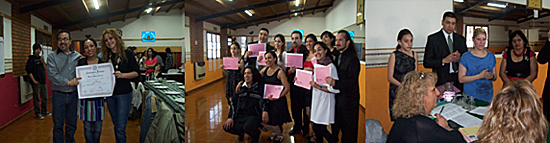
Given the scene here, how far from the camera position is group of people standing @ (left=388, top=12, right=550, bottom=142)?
1367 millimetres

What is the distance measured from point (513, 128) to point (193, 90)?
1983 millimetres

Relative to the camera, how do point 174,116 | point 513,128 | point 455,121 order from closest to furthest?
point 513,128 → point 455,121 → point 174,116

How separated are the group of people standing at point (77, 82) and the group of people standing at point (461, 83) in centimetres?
191

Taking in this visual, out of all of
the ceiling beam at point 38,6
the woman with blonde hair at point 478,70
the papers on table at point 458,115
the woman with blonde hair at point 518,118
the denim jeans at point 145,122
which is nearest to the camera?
the woman with blonde hair at point 518,118

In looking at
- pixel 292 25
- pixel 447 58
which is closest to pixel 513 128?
pixel 447 58

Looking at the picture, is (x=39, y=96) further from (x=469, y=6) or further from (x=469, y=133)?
(x=469, y=6)

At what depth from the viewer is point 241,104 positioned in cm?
209

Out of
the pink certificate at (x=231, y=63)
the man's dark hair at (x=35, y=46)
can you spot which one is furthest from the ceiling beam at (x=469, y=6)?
the man's dark hair at (x=35, y=46)

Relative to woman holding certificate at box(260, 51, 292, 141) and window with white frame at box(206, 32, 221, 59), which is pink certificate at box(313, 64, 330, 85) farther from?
window with white frame at box(206, 32, 221, 59)

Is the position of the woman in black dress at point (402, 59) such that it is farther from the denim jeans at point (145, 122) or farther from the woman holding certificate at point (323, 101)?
the denim jeans at point (145, 122)

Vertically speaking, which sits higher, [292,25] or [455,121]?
[292,25]

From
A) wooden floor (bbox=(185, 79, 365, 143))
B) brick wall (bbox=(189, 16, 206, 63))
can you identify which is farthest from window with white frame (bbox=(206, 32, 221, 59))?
wooden floor (bbox=(185, 79, 365, 143))

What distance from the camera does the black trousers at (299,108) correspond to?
78.4 inches

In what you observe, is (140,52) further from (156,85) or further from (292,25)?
(292,25)
